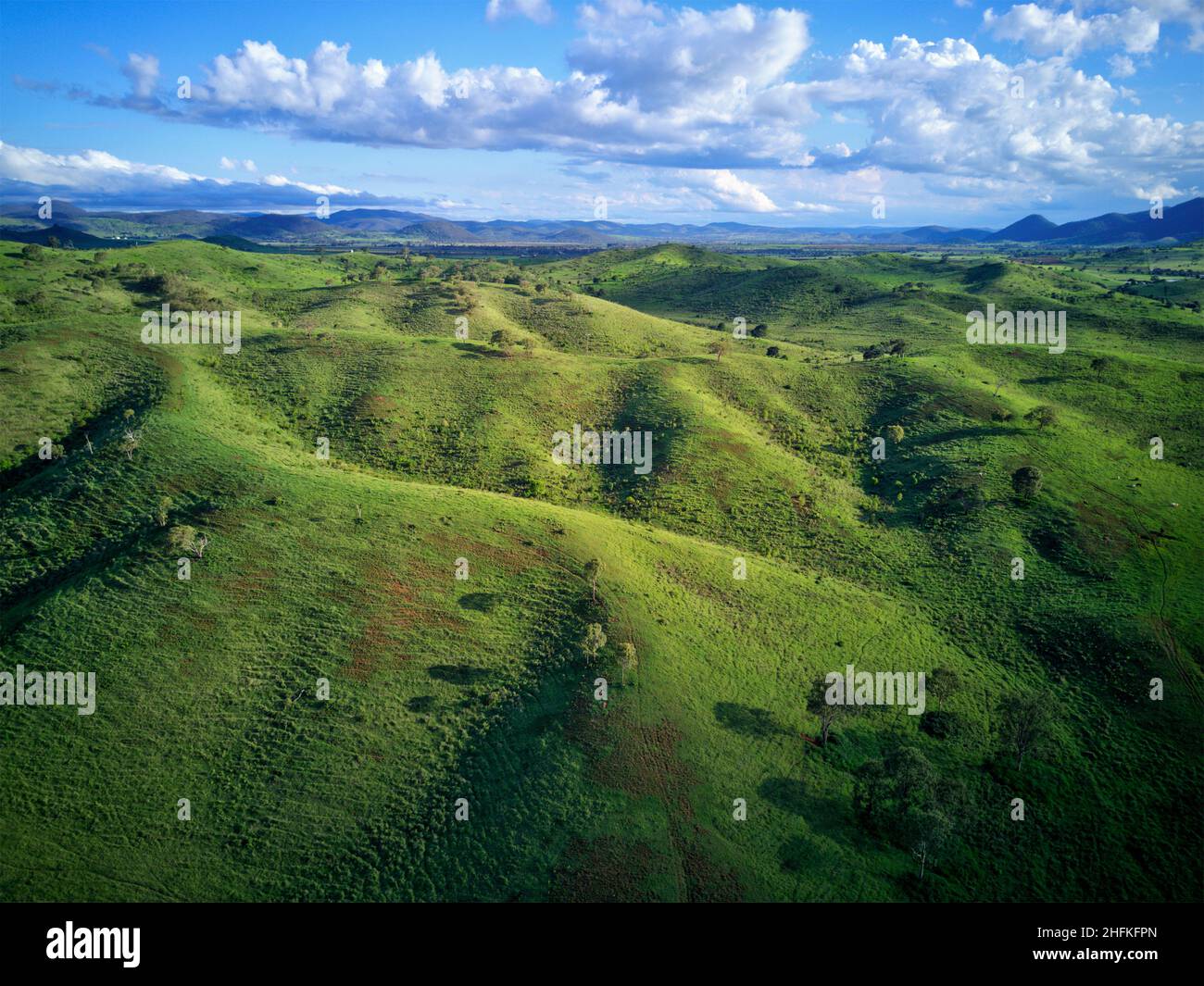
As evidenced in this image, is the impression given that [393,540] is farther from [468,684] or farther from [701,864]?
[701,864]

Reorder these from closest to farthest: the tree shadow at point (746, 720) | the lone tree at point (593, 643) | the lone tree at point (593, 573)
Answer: the tree shadow at point (746, 720) < the lone tree at point (593, 643) < the lone tree at point (593, 573)

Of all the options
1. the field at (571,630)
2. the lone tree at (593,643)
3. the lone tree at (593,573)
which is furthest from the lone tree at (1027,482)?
the lone tree at (593,643)

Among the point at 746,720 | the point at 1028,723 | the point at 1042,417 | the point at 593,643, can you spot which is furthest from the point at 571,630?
the point at 1042,417

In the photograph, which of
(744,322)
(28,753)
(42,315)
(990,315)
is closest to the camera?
(28,753)

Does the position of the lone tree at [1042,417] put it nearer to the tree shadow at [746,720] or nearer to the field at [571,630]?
the field at [571,630]

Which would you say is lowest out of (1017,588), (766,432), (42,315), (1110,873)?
(1110,873)

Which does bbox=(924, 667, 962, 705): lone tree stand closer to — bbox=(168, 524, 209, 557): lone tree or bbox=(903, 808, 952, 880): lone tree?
bbox=(903, 808, 952, 880): lone tree

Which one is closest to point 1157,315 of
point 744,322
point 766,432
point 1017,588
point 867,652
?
point 744,322
